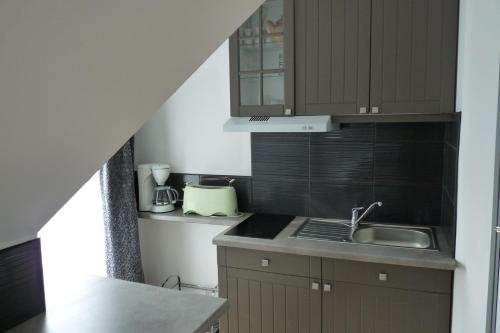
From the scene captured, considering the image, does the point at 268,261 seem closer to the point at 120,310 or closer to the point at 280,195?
the point at 280,195

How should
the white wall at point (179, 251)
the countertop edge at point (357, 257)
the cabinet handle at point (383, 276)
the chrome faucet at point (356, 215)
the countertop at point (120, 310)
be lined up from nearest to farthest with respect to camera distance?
the countertop at point (120, 310) → the countertop edge at point (357, 257) → the cabinet handle at point (383, 276) → the chrome faucet at point (356, 215) → the white wall at point (179, 251)

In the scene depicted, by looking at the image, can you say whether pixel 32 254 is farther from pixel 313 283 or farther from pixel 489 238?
pixel 489 238

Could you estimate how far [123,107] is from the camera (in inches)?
40.6

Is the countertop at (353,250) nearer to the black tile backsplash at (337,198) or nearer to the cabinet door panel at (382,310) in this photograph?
the cabinet door panel at (382,310)

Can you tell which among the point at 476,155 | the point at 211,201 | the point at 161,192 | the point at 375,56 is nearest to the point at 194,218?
the point at 211,201

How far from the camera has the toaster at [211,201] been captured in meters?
2.77

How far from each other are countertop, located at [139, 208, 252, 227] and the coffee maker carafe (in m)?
0.04

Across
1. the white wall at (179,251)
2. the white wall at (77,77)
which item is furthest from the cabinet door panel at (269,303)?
the white wall at (77,77)

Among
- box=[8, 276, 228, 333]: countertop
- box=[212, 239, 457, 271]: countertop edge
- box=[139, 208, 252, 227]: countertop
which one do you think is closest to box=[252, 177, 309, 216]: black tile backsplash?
box=[139, 208, 252, 227]: countertop

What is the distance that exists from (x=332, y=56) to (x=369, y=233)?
1.08 meters

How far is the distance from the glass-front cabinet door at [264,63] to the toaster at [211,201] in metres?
0.58

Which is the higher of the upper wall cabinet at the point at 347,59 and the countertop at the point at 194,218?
the upper wall cabinet at the point at 347,59

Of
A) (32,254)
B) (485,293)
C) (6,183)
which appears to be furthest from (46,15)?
(485,293)

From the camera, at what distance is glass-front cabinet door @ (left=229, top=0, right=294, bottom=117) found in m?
2.35
